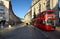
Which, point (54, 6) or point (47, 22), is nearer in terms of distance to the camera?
point (47, 22)

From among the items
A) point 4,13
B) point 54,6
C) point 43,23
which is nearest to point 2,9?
point 4,13

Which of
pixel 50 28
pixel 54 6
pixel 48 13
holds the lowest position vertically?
pixel 50 28

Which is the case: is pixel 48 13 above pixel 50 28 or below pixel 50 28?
above

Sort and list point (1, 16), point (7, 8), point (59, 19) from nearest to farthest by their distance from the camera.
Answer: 1. point (59, 19)
2. point (1, 16)
3. point (7, 8)

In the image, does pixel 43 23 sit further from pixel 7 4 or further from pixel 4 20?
pixel 7 4

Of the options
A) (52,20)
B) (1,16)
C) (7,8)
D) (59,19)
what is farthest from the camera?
(7,8)

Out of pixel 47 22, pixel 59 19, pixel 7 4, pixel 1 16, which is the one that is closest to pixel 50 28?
pixel 47 22

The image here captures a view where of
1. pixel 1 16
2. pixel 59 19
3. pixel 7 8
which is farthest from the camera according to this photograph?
pixel 7 8

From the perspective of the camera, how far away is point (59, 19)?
197 feet

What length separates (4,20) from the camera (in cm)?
8244

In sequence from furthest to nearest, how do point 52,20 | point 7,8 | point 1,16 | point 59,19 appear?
point 7,8
point 1,16
point 59,19
point 52,20

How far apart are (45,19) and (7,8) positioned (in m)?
58.0

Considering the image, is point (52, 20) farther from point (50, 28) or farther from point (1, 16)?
point (1, 16)

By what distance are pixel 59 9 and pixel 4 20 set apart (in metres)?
31.8
